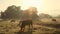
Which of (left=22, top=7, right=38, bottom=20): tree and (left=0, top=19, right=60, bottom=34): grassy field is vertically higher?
(left=22, top=7, right=38, bottom=20): tree

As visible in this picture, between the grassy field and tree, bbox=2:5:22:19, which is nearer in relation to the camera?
the grassy field

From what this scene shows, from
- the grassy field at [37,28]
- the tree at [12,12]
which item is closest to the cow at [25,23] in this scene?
the grassy field at [37,28]

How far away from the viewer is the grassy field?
324 centimetres

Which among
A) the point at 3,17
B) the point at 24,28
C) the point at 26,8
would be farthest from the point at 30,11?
the point at 3,17

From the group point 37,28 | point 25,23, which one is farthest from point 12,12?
point 37,28

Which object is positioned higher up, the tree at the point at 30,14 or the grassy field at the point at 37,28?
the tree at the point at 30,14

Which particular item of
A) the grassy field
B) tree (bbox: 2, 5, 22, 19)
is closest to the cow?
the grassy field

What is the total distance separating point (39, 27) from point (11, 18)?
0.67 meters

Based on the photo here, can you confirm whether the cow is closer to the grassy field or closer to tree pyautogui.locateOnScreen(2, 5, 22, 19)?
the grassy field

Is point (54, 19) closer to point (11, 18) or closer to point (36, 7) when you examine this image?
point (36, 7)

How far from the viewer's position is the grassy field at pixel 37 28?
324cm

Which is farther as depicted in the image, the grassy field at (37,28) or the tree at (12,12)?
the tree at (12,12)

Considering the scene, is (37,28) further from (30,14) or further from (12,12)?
(12,12)

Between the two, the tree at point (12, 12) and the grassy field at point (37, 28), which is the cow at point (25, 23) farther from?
the tree at point (12, 12)
